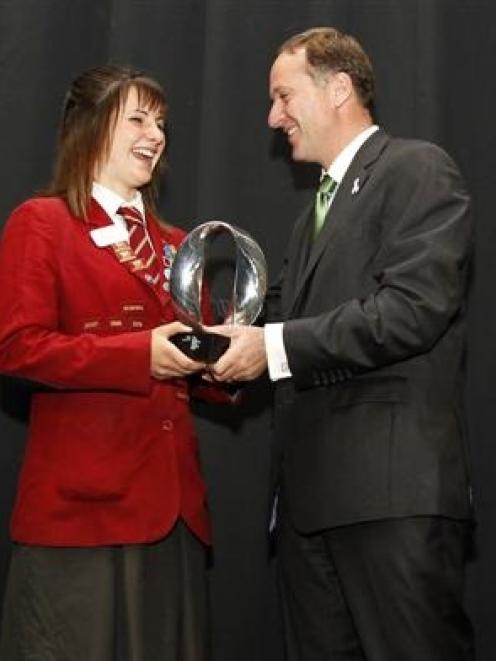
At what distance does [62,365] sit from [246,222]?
93 centimetres

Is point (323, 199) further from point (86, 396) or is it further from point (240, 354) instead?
point (86, 396)

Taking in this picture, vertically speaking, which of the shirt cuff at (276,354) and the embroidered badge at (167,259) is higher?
the embroidered badge at (167,259)

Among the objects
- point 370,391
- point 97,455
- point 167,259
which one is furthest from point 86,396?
point 370,391

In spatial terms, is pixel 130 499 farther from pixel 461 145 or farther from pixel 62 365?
pixel 461 145

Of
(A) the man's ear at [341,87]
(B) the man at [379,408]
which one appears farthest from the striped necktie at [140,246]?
(A) the man's ear at [341,87]

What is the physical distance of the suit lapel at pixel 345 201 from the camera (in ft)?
5.84

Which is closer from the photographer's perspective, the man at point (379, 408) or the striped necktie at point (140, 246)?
the man at point (379, 408)

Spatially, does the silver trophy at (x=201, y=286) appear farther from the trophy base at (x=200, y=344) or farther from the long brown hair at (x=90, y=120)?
the long brown hair at (x=90, y=120)

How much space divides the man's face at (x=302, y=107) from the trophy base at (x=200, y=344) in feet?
1.79

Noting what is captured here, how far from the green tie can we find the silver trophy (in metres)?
0.20

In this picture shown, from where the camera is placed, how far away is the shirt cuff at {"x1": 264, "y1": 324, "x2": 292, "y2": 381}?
173 cm

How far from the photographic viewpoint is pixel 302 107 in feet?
6.64

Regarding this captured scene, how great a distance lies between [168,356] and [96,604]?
18.2 inches

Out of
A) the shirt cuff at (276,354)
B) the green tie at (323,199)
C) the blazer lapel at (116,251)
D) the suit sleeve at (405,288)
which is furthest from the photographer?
the green tie at (323,199)
